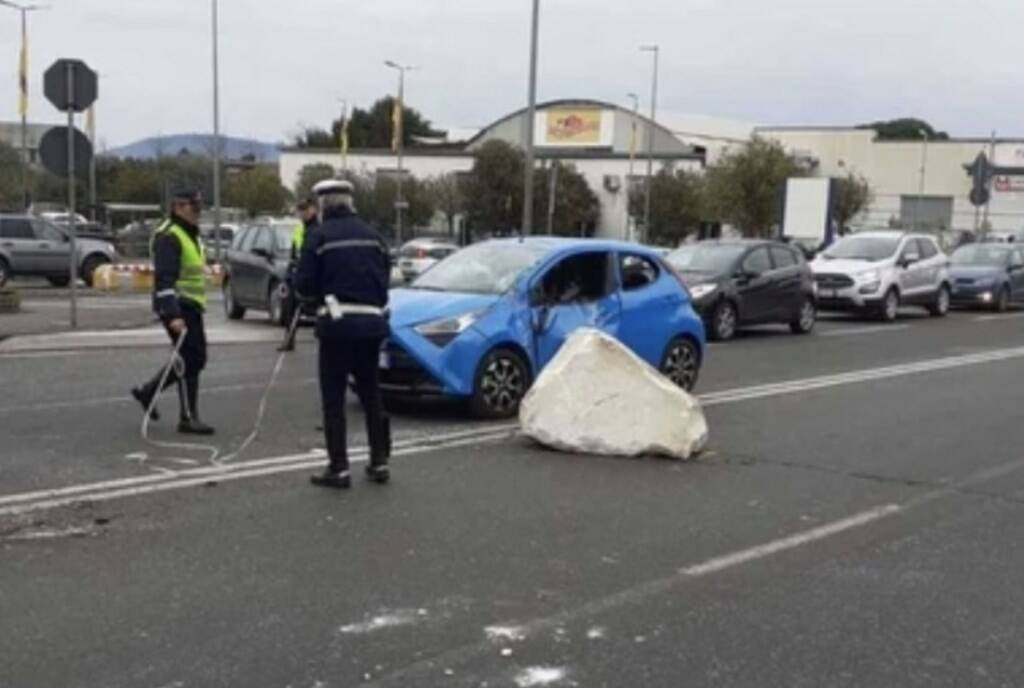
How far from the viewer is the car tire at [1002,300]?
30.0 meters

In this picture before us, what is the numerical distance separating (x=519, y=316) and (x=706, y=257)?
34.5 feet

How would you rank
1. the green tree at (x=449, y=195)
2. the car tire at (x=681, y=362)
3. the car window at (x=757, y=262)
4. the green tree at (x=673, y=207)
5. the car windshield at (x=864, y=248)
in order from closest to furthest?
the car tire at (x=681, y=362) < the car window at (x=757, y=262) < the car windshield at (x=864, y=248) < the green tree at (x=673, y=207) < the green tree at (x=449, y=195)

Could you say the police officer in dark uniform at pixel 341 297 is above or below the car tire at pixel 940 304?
above

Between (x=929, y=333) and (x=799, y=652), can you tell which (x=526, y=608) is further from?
(x=929, y=333)

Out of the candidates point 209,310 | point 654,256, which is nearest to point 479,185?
point 209,310

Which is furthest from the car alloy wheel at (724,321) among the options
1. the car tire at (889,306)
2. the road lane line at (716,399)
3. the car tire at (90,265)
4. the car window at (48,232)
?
the car tire at (90,265)

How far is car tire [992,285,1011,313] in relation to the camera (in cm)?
3001

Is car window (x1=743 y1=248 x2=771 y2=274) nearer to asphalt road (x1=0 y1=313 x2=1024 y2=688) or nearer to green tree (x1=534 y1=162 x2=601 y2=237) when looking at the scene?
asphalt road (x1=0 y1=313 x2=1024 y2=688)

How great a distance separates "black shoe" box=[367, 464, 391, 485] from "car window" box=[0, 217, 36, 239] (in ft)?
76.5

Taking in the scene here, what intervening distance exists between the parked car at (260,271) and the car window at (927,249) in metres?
13.6

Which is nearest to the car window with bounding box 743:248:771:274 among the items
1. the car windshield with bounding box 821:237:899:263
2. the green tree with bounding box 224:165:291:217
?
the car windshield with bounding box 821:237:899:263

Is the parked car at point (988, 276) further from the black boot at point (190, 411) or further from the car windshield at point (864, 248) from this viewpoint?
the black boot at point (190, 411)

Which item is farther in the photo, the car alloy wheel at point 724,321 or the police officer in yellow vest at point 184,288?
the car alloy wheel at point 724,321

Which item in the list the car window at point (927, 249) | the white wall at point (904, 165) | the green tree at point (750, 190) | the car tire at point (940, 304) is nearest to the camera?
the car window at point (927, 249)
